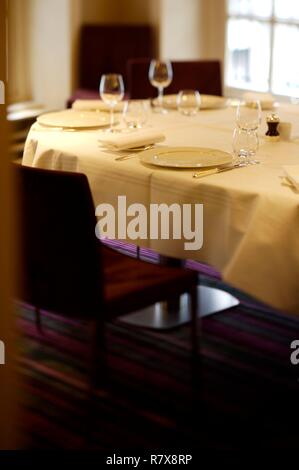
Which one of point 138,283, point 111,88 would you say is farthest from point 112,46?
point 138,283

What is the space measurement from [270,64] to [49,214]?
307 cm

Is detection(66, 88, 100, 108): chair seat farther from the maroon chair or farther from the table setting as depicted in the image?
the table setting

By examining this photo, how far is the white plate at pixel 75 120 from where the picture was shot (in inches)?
114

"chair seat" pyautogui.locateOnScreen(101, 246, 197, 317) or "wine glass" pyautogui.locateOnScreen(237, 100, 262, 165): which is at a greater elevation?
"wine glass" pyautogui.locateOnScreen(237, 100, 262, 165)

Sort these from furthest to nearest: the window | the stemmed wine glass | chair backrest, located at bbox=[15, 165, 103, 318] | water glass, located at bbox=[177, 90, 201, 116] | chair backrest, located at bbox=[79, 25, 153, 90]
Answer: chair backrest, located at bbox=[79, 25, 153, 90]
the window
water glass, located at bbox=[177, 90, 201, 116]
the stemmed wine glass
chair backrest, located at bbox=[15, 165, 103, 318]

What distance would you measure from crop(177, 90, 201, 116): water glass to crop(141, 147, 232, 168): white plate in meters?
0.64

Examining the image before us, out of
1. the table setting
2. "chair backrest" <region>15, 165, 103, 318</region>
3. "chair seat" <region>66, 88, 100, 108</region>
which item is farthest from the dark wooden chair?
"chair seat" <region>66, 88, 100, 108</region>

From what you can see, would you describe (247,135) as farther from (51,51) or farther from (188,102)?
(51,51)

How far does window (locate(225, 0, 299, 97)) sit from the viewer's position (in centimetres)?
473

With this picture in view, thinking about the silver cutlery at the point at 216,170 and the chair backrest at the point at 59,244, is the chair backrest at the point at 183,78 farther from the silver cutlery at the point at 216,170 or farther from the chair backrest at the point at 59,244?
the chair backrest at the point at 59,244

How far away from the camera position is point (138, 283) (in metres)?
2.31

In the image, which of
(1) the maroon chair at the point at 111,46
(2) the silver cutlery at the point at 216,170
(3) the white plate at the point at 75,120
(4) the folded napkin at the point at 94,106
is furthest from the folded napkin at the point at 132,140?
(1) the maroon chair at the point at 111,46

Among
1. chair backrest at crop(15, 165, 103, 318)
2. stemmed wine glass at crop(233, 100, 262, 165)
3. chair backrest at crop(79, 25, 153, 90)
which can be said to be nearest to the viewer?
chair backrest at crop(15, 165, 103, 318)

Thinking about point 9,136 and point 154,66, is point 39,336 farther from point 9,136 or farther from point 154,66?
point 9,136
